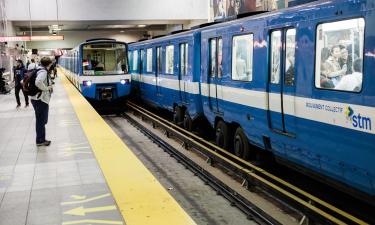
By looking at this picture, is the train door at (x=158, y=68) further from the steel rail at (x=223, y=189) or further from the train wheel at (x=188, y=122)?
the steel rail at (x=223, y=189)

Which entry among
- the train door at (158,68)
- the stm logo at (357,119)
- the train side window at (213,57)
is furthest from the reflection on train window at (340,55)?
the train door at (158,68)

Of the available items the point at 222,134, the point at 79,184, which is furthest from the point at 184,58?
the point at 79,184

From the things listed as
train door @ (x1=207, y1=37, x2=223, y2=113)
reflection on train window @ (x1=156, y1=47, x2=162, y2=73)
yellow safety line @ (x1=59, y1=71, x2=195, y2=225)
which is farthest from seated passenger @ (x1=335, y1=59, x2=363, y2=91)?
reflection on train window @ (x1=156, y1=47, x2=162, y2=73)

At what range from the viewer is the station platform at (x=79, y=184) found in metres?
4.79

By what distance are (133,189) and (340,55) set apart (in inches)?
113

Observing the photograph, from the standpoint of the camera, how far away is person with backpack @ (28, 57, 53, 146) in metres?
8.85

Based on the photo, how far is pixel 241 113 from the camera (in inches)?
353

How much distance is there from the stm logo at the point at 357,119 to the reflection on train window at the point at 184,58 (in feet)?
24.5

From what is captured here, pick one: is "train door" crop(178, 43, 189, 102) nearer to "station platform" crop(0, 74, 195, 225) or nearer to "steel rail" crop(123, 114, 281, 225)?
"steel rail" crop(123, 114, 281, 225)

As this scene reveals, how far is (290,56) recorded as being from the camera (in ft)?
23.2

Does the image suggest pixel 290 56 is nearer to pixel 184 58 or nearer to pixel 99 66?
pixel 184 58

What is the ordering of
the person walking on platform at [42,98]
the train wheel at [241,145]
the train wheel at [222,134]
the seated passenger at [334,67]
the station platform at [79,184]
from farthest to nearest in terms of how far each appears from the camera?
1. the train wheel at [222,134]
2. the train wheel at [241,145]
3. the person walking on platform at [42,98]
4. the seated passenger at [334,67]
5. the station platform at [79,184]

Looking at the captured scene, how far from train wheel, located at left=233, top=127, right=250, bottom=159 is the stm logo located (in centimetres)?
378

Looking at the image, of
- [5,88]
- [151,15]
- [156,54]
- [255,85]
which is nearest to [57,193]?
[255,85]
